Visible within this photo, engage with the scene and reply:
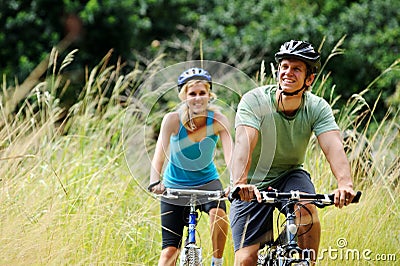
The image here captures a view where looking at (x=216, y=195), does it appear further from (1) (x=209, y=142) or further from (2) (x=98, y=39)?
(2) (x=98, y=39)

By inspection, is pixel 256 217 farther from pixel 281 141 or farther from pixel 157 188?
pixel 157 188

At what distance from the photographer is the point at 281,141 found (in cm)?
442

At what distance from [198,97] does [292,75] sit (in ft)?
2.22

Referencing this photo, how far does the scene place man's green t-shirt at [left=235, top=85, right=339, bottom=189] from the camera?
14.2 feet

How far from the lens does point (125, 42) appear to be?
13.4m

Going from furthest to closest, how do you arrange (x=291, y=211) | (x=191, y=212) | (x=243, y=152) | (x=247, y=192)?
(x=191, y=212) → (x=243, y=152) → (x=291, y=211) → (x=247, y=192)

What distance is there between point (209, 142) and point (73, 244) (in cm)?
110

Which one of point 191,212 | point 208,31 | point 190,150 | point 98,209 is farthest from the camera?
point 208,31

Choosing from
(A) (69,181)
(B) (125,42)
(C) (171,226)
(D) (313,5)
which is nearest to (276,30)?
(D) (313,5)

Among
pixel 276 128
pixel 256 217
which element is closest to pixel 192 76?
pixel 276 128

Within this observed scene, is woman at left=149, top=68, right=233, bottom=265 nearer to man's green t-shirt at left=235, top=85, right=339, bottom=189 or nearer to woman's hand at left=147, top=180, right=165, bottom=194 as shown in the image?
woman's hand at left=147, top=180, right=165, bottom=194

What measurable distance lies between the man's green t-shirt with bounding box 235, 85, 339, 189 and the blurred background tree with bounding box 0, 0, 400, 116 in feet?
19.3

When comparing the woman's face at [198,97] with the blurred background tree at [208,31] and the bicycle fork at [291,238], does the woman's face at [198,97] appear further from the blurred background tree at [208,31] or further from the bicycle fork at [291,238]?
the blurred background tree at [208,31]

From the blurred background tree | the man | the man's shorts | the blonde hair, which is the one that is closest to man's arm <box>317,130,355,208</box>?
the man
